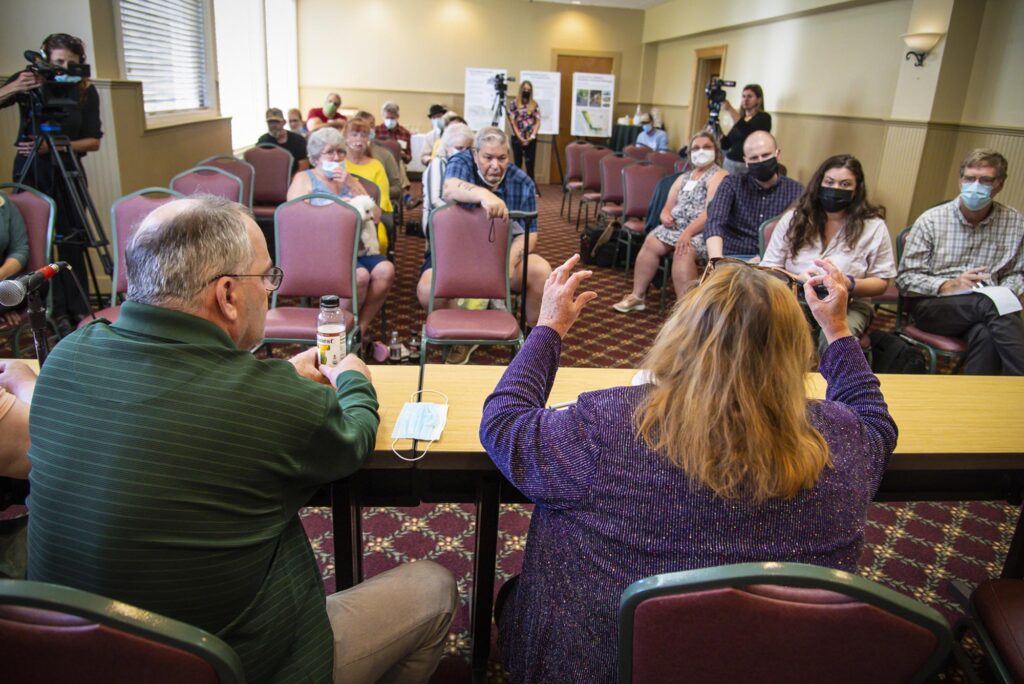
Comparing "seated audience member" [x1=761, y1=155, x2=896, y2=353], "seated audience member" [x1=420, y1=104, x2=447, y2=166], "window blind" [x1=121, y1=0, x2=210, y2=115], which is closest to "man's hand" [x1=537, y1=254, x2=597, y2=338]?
"seated audience member" [x1=761, y1=155, x2=896, y2=353]

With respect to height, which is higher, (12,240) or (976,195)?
(976,195)

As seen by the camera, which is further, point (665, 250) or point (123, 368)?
point (665, 250)

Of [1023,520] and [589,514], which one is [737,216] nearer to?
[1023,520]

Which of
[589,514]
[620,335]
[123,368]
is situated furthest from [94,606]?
[620,335]

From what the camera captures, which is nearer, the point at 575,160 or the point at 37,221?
the point at 37,221

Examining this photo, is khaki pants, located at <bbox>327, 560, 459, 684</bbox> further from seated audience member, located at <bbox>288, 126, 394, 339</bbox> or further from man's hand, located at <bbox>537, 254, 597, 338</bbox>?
seated audience member, located at <bbox>288, 126, 394, 339</bbox>

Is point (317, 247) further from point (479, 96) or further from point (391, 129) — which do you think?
point (479, 96)

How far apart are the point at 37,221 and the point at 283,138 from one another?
3.49m

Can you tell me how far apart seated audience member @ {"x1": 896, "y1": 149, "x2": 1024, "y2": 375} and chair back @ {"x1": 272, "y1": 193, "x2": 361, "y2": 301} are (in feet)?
8.66

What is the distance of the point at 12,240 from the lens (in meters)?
2.96

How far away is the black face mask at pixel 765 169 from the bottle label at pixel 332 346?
300 cm

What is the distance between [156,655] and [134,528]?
0.80ft

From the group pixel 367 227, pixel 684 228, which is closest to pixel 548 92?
pixel 684 228

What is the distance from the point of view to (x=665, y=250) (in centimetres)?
479
